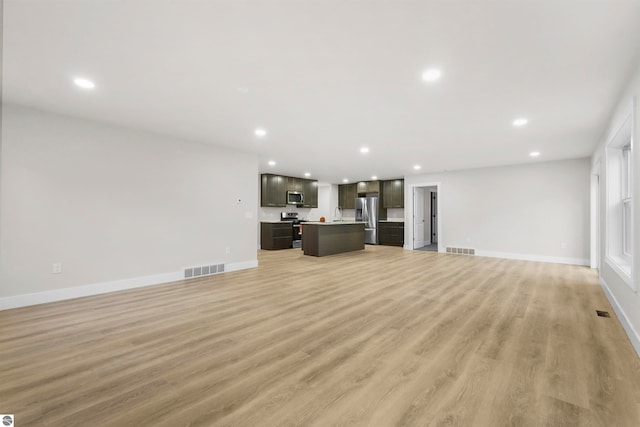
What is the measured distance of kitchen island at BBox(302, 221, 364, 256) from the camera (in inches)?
300

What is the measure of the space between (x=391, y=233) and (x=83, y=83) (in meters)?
8.97

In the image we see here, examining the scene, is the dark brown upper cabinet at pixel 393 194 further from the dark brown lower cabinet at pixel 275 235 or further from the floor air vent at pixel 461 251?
the dark brown lower cabinet at pixel 275 235

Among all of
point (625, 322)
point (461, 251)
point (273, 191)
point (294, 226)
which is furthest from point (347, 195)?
point (625, 322)

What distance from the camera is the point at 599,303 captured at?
361cm

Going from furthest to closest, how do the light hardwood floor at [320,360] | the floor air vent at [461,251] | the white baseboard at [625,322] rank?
1. the floor air vent at [461,251]
2. the white baseboard at [625,322]
3. the light hardwood floor at [320,360]

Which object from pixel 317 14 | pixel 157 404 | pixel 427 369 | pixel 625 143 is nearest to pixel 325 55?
pixel 317 14

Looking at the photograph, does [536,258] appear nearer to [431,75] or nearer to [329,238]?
[329,238]

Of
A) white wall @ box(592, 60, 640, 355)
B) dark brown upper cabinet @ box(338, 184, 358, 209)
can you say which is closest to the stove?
dark brown upper cabinet @ box(338, 184, 358, 209)

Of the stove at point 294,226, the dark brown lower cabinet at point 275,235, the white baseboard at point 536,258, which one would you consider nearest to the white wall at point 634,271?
the white baseboard at point 536,258

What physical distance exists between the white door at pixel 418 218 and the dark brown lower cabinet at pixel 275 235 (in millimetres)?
4258

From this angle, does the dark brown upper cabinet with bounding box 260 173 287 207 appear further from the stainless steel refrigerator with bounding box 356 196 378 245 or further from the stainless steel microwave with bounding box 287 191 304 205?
the stainless steel refrigerator with bounding box 356 196 378 245

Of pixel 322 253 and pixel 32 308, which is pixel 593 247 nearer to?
pixel 322 253

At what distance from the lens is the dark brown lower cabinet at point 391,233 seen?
9758mm

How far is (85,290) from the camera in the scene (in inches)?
156
